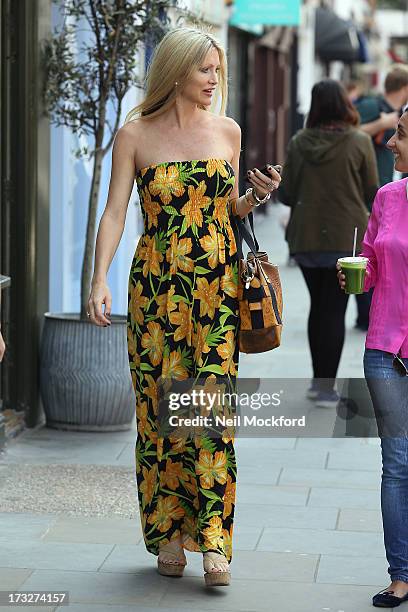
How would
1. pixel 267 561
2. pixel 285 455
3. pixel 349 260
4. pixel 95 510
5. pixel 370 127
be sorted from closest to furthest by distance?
1. pixel 349 260
2. pixel 267 561
3. pixel 95 510
4. pixel 285 455
5. pixel 370 127

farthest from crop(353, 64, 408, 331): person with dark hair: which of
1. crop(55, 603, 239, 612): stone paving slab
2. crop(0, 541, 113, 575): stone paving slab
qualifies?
crop(55, 603, 239, 612): stone paving slab

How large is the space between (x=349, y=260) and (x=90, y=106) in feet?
10.5

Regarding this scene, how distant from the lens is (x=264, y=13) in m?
18.2

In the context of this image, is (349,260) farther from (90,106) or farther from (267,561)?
(90,106)

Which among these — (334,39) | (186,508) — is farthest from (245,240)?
(334,39)

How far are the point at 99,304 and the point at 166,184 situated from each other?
18.2 inches

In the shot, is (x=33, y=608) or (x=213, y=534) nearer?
(x=33, y=608)

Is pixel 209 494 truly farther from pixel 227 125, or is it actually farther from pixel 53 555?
pixel 227 125

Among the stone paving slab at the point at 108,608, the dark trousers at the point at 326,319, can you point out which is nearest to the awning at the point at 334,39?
the dark trousers at the point at 326,319

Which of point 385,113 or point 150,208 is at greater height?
point 385,113

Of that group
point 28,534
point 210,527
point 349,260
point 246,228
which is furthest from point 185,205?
point 28,534

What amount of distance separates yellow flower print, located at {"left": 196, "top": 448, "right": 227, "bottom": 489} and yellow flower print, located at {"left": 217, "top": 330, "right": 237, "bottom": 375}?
0.95 ft

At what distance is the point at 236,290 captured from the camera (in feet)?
14.8

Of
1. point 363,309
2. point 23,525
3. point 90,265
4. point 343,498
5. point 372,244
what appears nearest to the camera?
point 372,244
